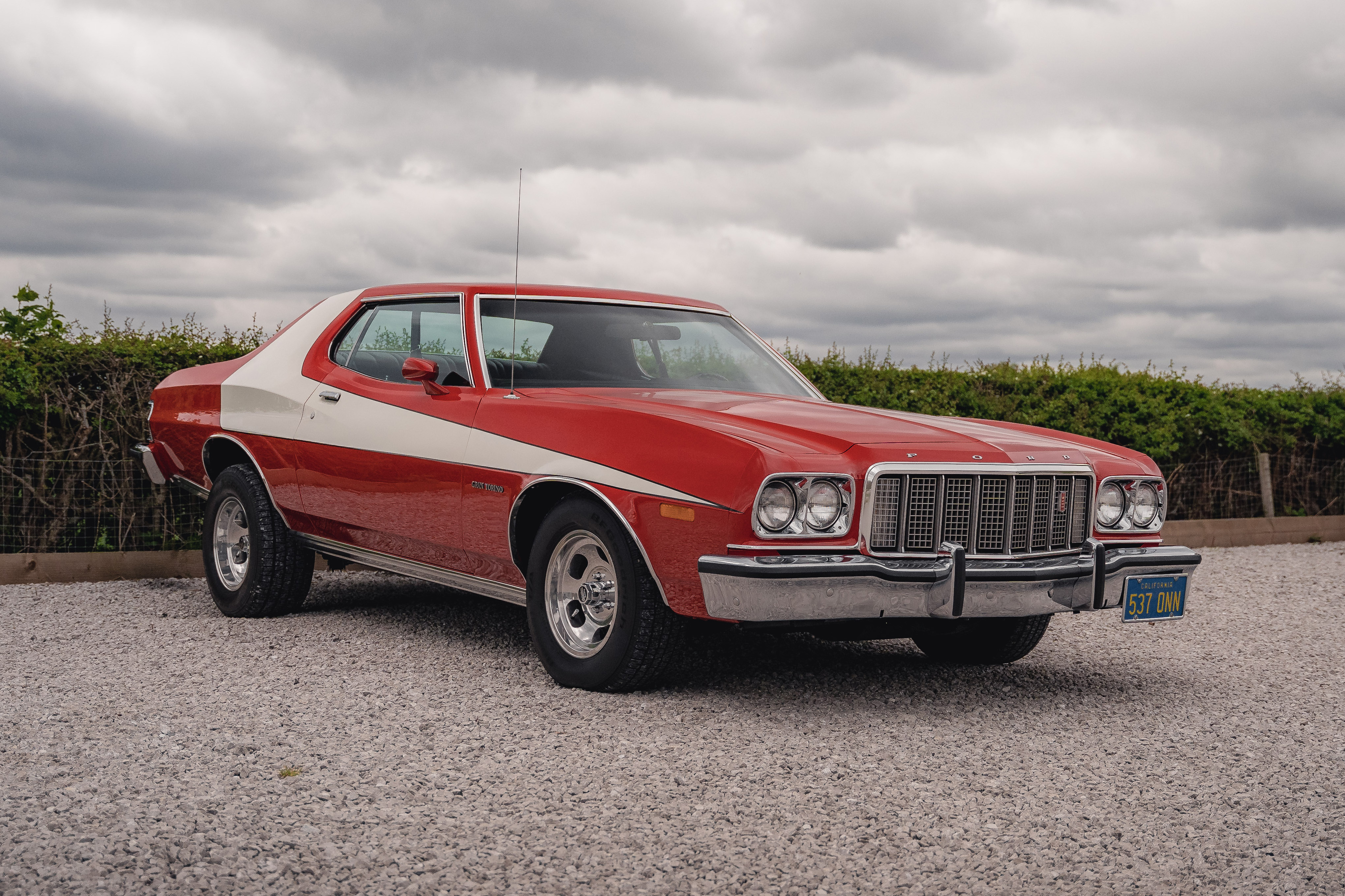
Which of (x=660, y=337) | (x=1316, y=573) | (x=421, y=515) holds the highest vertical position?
(x=660, y=337)

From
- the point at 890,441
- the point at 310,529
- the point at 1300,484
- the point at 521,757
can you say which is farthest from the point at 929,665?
the point at 1300,484

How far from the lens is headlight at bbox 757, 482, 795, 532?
13.9 ft

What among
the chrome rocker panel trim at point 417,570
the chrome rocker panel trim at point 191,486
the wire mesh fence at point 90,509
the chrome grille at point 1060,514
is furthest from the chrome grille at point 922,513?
the wire mesh fence at point 90,509

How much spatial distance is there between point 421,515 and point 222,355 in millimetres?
3836

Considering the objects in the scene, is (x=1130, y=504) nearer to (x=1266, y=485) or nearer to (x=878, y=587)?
(x=878, y=587)

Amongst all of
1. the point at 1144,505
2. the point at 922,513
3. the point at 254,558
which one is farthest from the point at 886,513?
the point at 254,558

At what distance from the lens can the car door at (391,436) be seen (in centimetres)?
546

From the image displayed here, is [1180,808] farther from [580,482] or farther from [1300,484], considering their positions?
[1300,484]

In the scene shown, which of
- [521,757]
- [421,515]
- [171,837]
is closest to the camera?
[171,837]

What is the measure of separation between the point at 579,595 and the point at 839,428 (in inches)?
49.9

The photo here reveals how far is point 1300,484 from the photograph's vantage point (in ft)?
44.3

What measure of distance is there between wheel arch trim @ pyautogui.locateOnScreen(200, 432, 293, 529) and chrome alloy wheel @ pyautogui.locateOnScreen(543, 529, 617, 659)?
2.36 m

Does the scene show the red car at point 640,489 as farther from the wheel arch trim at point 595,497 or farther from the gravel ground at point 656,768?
the gravel ground at point 656,768

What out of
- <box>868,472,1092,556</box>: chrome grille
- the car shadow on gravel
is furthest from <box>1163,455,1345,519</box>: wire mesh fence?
<box>868,472,1092,556</box>: chrome grille
